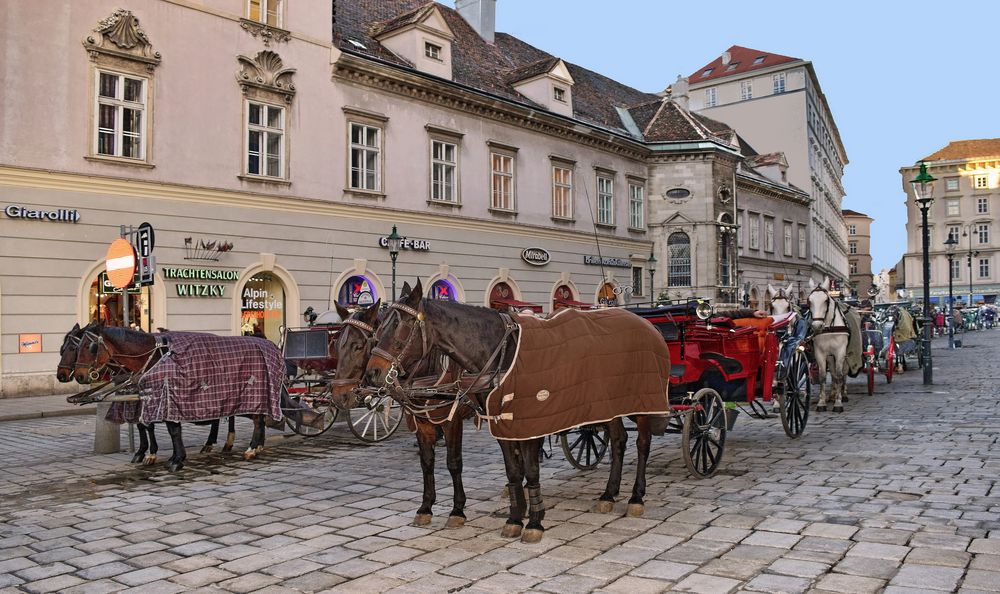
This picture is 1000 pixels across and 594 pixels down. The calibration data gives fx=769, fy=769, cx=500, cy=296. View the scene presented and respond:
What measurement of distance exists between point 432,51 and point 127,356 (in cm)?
1840

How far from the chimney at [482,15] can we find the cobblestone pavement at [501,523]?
25.4 metres

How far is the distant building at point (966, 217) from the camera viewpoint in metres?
84.4

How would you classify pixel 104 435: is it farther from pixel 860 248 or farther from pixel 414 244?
pixel 860 248

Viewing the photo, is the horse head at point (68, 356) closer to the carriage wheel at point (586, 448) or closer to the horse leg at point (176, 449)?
the horse leg at point (176, 449)

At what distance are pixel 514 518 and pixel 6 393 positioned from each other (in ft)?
49.2

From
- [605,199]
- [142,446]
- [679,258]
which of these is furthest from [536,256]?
[142,446]

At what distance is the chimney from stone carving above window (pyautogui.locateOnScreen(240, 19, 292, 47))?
12646 millimetres

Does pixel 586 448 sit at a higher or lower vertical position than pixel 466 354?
lower

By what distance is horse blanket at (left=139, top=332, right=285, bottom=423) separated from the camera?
8.57m

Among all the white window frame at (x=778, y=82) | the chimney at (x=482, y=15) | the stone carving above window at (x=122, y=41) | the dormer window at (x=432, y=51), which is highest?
the white window frame at (x=778, y=82)

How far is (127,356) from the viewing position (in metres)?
9.05

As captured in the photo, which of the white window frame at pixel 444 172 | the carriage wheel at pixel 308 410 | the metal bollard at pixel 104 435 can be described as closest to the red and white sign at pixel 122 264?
the metal bollard at pixel 104 435

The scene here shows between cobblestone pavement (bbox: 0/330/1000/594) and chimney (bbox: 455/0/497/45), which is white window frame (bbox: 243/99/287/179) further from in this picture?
chimney (bbox: 455/0/497/45)

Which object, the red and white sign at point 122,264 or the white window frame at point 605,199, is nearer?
the red and white sign at point 122,264
